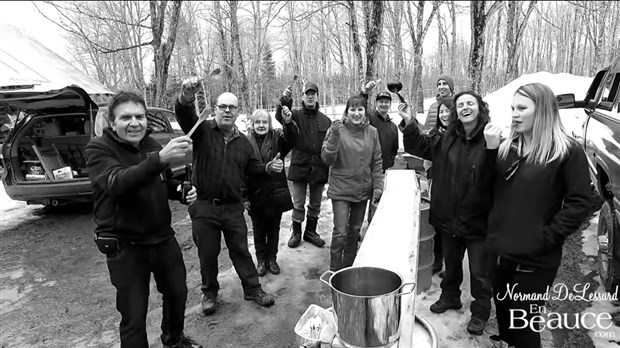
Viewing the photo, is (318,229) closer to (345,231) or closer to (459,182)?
(345,231)

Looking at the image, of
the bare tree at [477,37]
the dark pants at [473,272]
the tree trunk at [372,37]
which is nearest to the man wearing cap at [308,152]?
the dark pants at [473,272]

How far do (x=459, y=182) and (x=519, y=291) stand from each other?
89 cm

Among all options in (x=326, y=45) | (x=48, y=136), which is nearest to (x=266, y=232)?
(x=48, y=136)

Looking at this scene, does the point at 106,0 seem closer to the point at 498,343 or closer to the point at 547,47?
the point at 498,343

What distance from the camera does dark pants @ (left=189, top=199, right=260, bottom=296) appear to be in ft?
10.8

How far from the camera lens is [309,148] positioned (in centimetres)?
465

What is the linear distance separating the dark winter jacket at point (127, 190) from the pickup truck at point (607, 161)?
3466mm

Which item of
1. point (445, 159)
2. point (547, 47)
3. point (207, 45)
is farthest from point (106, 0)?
point (547, 47)

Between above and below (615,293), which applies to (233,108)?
above

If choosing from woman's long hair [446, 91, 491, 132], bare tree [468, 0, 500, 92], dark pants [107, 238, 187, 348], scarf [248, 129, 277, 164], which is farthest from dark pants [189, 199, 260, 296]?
bare tree [468, 0, 500, 92]

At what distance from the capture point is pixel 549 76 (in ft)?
54.3

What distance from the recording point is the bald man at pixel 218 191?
3.25 metres

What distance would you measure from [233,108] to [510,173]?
2.25m

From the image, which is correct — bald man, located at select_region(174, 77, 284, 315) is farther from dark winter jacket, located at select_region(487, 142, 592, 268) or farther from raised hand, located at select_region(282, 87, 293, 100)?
dark winter jacket, located at select_region(487, 142, 592, 268)
